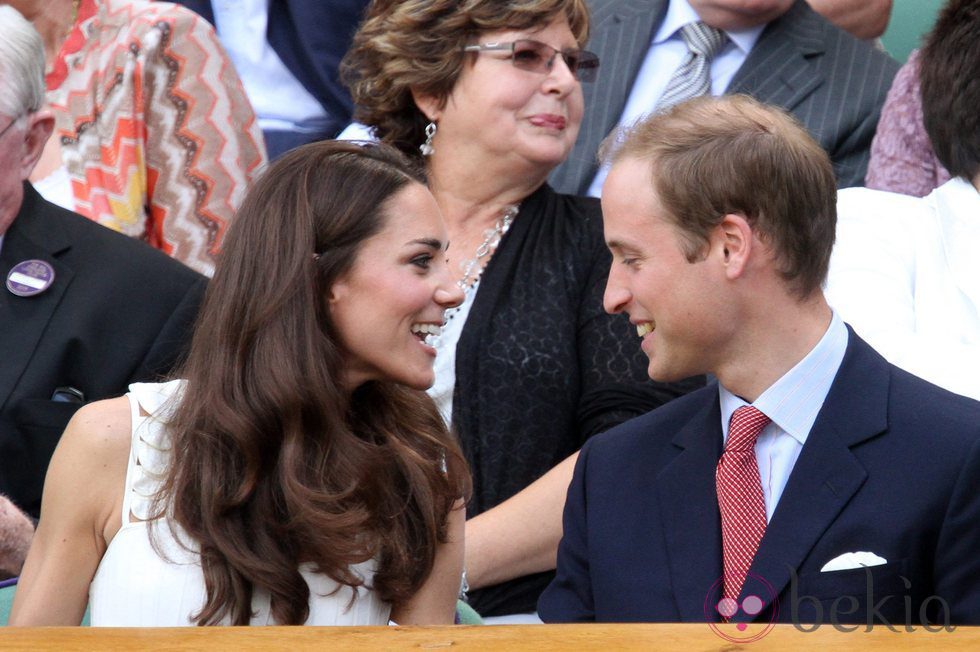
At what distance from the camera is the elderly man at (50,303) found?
2.99 metres

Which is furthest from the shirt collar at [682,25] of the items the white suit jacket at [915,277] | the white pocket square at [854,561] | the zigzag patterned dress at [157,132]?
the white pocket square at [854,561]

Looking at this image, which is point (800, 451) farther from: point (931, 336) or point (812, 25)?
point (812, 25)

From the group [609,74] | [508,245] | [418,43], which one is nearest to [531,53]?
[418,43]

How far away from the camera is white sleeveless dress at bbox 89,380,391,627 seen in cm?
232

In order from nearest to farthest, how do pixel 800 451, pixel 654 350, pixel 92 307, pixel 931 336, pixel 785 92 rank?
pixel 800 451 < pixel 654 350 < pixel 931 336 < pixel 92 307 < pixel 785 92

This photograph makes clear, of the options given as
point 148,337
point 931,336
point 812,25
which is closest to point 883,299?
point 931,336

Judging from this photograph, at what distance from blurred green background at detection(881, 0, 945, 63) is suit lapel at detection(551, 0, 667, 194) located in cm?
135

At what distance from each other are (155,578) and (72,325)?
2.91 ft

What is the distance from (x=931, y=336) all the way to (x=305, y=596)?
4.18 feet

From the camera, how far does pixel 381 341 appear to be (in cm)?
250

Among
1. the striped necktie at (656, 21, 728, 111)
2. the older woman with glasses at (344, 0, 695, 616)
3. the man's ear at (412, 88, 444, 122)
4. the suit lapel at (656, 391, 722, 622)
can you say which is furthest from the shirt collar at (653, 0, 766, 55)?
the suit lapel at (656, 391, 722, 622)

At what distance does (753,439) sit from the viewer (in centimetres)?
228

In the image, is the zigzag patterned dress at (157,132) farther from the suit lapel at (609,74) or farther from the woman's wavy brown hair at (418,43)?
the suit lapel at (609,74)

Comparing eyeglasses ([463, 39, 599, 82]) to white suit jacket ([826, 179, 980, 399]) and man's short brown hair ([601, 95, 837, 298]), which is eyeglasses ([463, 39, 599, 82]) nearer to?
white suit jacket ([826, 179, 980, 399])
